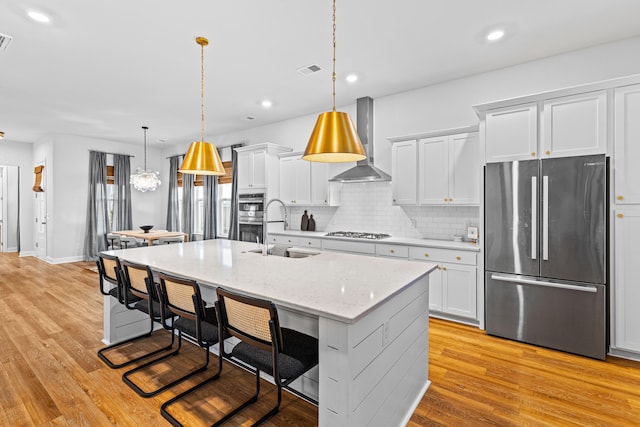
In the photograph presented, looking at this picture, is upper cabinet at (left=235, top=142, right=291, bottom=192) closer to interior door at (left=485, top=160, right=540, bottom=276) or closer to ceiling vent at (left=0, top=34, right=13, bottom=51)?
ceiling vent at (left=0, top=34, right=13, bottom=51)

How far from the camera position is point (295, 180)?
18.0 feet

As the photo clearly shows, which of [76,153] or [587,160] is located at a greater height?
[76,153]

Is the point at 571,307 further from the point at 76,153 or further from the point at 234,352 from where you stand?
the point at 76,153

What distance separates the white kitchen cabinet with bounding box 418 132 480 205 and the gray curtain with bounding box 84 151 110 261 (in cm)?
745

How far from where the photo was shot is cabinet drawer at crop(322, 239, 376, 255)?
4.20m

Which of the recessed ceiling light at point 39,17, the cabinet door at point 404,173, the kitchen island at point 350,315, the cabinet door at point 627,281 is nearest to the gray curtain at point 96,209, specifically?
the recessed ceiling light at point 39,17

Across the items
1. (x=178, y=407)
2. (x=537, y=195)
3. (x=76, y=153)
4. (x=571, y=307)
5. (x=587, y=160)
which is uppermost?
(x=76, y=153)

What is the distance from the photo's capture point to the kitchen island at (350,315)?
147 cm

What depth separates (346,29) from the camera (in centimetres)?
294

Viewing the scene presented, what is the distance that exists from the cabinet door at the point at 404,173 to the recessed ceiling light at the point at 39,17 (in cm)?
376

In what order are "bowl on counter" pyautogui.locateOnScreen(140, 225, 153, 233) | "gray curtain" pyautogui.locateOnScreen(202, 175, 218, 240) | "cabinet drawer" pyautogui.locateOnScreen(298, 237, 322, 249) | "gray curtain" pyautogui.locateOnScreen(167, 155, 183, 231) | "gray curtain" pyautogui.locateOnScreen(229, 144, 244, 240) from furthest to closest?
"gray curtain" pyautogui.locateOnScreen(167, 155, 183, 231)
"gray curtain" pyautogui.locateOnScreen(202, 175, 218, 240)
"gray curtain" pyautogui.locateOnScreen(229, 144, 244, 240)
"bowl on counter" pyautogui.locateOnScreen(140, 225, 153, 233)
"cabinet drawer" pyautogui.locateOnScreen(298, 237, 322, 249)

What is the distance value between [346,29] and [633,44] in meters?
2.83

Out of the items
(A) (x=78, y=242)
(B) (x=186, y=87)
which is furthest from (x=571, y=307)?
(A) (x=78, y=242)

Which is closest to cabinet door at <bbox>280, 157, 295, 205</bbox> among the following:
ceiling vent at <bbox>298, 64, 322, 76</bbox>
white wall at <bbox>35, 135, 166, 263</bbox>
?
ceiling vent at <bbox>298, 64, 322, 76</bbox>
